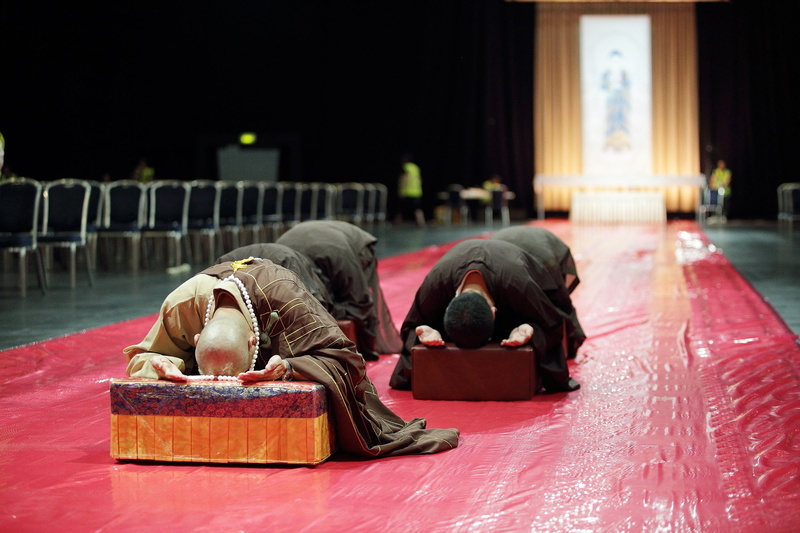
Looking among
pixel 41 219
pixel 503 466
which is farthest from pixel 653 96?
pixel 503 466

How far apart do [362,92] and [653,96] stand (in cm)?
570

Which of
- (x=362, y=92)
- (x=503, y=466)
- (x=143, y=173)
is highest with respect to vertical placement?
(x=362, y=92)

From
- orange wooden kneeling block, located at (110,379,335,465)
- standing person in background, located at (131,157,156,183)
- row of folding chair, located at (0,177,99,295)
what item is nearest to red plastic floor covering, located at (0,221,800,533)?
orange wooden kneeling block, located at (110,379,335,465)

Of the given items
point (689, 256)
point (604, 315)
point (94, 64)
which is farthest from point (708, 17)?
point (604, 315)

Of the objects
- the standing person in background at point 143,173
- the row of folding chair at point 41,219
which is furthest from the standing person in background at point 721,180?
the row of folding chair at point 41,219

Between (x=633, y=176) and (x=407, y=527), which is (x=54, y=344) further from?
(x=633, y=176)

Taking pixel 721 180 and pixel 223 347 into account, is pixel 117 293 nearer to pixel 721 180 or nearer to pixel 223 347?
pixel 223 347

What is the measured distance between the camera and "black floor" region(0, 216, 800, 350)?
5371mm

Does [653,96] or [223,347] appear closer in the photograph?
[223,347]

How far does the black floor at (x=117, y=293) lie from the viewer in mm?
5371

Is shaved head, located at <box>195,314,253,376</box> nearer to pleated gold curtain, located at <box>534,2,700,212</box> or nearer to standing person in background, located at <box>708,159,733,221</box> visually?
standing person in background, located at <box>708,159,733,221</box>

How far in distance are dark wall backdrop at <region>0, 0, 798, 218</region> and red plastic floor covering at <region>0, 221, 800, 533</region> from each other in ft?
40.0

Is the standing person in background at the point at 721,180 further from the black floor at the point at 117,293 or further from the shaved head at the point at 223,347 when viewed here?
the shaved head at the point at 223,347

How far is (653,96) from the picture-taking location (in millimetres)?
18359
